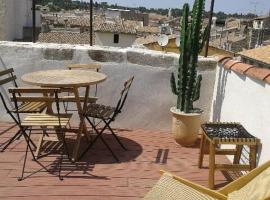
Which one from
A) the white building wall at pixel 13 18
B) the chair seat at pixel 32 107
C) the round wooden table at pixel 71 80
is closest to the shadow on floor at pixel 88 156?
the round wooden table at pixel 71 80

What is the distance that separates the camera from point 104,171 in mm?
3844

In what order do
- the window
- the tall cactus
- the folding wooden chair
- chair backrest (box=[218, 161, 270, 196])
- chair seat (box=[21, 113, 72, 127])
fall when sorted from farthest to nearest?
the window < the tall cactus < the folding wooden chair < chair seat (box=[21, 113, 72, 127]) < chair backrest (box=[218, 161, 270, 196])

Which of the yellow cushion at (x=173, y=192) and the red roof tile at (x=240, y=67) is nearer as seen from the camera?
the yellow cushion at (x=173, y=192)

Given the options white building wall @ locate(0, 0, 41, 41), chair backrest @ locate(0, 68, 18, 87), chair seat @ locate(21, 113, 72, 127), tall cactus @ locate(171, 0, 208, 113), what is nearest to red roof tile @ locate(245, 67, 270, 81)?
tall cactus @ locate(171, 0, 208, 113)

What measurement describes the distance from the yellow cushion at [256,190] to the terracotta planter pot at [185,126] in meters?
1.98

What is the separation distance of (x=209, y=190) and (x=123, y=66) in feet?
9.08

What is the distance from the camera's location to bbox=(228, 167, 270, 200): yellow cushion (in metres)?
2.13

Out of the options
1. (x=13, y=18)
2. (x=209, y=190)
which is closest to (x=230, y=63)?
(x=209, y=190)

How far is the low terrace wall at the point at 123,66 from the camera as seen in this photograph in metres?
5.00

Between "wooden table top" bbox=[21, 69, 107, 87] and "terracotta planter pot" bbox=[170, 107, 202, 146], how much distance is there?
102cm

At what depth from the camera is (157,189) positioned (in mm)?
2635

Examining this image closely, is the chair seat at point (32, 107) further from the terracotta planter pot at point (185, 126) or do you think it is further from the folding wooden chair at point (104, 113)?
the terracotta planter pot at point (185, 126)

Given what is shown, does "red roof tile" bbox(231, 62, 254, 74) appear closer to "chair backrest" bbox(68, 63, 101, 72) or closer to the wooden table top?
the wooden table top

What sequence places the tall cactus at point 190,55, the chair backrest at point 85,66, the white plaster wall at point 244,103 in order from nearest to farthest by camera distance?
the white plaster wall at point 244,103 → the tall cactus at point 190,55 → the chair backrest at point 85,66
